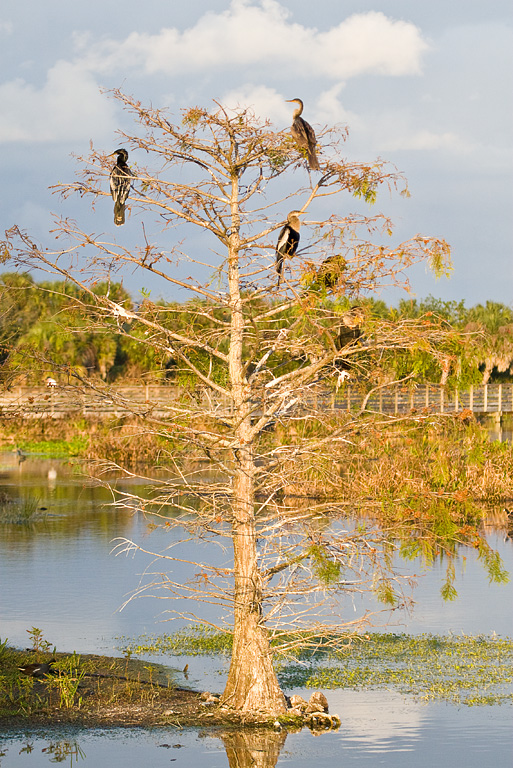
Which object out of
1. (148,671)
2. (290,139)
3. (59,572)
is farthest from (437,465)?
(290,139)

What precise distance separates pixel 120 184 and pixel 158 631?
6.14 meters

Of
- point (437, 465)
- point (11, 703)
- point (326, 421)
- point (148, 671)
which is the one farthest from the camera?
point (437, 465)

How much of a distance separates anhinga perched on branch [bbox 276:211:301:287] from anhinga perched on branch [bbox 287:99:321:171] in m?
0.55

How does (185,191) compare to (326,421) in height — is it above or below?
above

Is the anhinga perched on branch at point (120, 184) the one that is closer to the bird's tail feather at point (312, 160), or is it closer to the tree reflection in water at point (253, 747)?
the bird's tail feather at point (312, 160)

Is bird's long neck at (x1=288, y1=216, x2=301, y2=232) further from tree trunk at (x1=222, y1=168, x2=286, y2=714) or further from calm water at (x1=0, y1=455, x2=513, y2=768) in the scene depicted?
calm water at (x1=0, y1=455, x2=513, y2=768)

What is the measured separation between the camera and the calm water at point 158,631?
7520 mm

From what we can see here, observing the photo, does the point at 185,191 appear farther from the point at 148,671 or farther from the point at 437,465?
the point at 437,465

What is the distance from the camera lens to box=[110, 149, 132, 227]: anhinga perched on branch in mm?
8492

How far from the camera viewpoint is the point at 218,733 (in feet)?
25.3

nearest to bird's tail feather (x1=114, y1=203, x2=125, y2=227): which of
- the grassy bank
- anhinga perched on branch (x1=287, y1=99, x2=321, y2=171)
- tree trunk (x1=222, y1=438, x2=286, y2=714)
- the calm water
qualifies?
anhinga perched on branch (x1=287, y1=99, x2=321, y2=171)

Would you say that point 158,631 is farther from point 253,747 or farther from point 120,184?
point 120,184

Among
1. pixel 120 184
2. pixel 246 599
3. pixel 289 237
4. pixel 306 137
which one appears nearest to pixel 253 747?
pixel 246 599

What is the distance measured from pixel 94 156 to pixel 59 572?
8.60 meters
